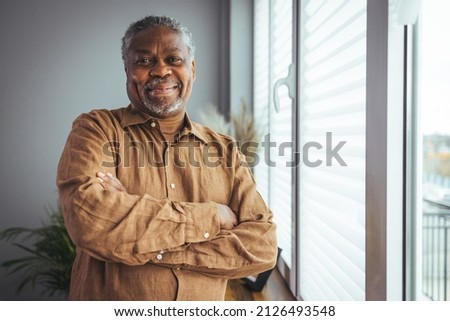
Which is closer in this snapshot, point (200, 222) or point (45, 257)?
point (200, 222)

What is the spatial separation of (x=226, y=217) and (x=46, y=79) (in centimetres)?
46

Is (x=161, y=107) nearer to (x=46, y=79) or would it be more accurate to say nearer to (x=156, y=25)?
(x=156, y=25)

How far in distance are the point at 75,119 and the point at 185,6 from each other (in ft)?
0.98

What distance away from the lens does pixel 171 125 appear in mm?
863

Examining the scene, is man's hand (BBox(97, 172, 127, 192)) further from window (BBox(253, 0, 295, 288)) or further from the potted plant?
window (BBox(253, 0, 295, 288))

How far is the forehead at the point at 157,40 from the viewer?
81 centimetres

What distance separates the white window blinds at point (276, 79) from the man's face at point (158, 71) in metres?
0.23

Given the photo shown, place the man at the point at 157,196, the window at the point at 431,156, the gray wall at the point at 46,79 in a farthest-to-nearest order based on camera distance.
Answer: the gray wall at the point at 46,79 → the man at the point at 157,196 → the window at the point at 431,156

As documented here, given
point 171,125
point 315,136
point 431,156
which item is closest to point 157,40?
point 171,125

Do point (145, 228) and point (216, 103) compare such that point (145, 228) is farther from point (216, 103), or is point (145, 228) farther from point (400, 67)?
point (400, 67)

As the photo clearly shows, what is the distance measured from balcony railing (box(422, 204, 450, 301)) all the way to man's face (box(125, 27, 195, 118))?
0.46 meters

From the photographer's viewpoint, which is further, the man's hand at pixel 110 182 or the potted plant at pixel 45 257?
the potted plant at pixel 45 257

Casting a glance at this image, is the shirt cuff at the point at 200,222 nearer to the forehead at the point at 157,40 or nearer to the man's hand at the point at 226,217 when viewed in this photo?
the man's hand at the point at 226,217

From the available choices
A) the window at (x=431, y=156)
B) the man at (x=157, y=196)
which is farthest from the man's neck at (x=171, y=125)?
the window at (x=431, y=156)
